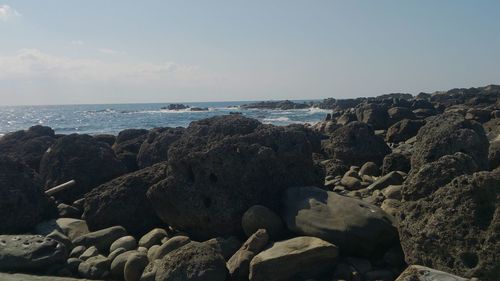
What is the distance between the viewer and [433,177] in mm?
6223

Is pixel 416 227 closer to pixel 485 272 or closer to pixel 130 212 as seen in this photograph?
pixel 485 272

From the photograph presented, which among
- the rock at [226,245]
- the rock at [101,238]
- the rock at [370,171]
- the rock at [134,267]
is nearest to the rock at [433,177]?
the rock at [226,245]

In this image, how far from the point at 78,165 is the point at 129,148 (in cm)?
363

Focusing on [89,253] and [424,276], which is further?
[89,253]

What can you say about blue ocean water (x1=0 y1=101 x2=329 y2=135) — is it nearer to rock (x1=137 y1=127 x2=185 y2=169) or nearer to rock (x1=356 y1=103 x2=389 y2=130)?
rock (x1=356 y1=103 x2=389 y2=130)

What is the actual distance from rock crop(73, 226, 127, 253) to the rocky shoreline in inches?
0.7

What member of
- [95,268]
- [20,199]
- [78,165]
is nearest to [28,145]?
[78,165]

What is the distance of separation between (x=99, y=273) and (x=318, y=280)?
299 centimetres

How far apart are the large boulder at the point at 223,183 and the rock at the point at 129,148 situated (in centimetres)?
536

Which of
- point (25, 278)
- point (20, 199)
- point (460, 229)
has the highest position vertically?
point (460, 229)

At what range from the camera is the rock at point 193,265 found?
5699mm

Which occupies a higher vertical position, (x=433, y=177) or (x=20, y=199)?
(x=433, y=177)

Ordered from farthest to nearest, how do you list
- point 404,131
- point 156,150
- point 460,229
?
point 404,131 < point 156,150 < point 460,229

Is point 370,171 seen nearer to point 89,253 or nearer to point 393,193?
point 393,193
